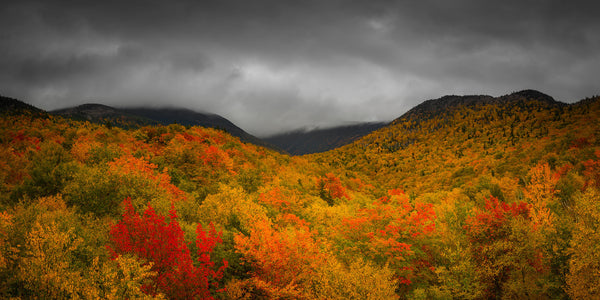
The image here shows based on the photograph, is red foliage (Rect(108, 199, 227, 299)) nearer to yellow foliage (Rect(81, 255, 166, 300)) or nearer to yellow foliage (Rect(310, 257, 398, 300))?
yellow foliage (Rect(81, 255, 166, 300))

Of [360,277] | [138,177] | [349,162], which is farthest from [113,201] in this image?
[349,162]

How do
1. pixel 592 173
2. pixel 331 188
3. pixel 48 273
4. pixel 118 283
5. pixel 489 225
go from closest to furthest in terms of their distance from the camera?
pixel 48 273 < pixel 118 283 < pixel 489 225 < pixel 592 173 < pixel 331 188

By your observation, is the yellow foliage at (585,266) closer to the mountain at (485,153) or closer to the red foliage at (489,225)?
the red foliage at (489,225)

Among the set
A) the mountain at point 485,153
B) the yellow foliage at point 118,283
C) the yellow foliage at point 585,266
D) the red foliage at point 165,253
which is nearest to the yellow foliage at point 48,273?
the yellow foliage at point 118,283

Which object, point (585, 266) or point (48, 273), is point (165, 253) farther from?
point (585, 266)

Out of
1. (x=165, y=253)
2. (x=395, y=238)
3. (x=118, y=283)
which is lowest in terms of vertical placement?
(x=395, y=238)

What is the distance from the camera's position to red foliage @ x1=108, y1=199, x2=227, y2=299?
2239cm

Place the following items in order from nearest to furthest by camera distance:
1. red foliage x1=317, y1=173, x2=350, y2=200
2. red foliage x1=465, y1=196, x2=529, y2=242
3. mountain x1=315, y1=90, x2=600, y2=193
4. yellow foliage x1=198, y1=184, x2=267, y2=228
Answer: red foliage x1=465, y1=196, x2=529, y2=242
yellow foliage x1=198, y1=184, x2=267, y2=228
red foliage x1=317, y1=173, x2=350, y2=200
mountain x1=315, y1=90, x2=600, y2=193

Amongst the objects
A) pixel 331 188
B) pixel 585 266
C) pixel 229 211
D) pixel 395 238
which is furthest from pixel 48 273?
pixel 331 188

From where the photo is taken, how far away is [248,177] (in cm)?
5381

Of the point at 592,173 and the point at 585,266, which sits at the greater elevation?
the point at 592,173

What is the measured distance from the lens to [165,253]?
2308 centimetres

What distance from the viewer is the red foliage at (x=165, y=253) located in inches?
882

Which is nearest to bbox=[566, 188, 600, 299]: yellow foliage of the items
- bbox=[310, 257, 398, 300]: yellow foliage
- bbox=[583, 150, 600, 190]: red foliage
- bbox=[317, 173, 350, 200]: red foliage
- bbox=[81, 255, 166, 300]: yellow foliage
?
bbox=[310, 257, 398, 300]: yellow foliage
